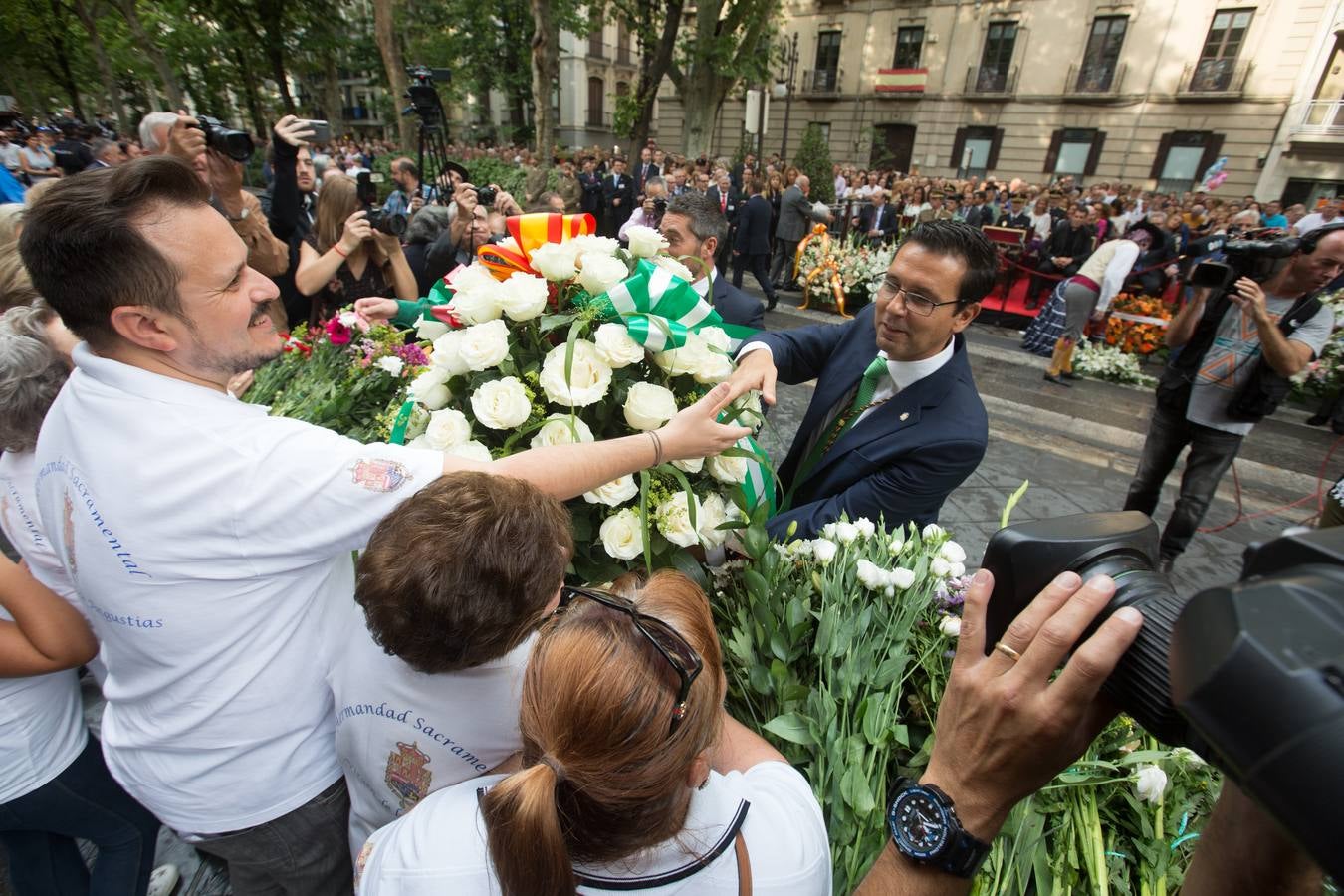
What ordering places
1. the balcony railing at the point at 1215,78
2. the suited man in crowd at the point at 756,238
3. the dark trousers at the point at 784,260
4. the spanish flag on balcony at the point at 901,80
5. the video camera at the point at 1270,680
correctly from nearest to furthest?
the video camera at the point at 1270,680 → the suited man in crowd at the point at 756,238 → the dark trousers at the point at 784,260 → the balcony railing at the point at 1215,78 → the spanish flag on balcony at the point at 901,80

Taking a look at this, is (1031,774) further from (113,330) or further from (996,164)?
(996,164)

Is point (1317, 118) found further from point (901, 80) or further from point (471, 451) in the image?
point (471, 451)

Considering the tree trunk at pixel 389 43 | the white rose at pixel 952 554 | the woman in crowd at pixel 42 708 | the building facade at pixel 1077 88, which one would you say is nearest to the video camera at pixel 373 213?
the woman in crowd at pixel 42 708

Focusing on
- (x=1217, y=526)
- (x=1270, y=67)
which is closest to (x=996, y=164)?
(x=1270, y=67)

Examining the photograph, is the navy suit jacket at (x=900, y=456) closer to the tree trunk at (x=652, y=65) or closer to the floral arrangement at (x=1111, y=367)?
the floral arrangement at (x=1111, y=367)

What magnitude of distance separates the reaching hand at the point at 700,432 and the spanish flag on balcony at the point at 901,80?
3255 centimetres

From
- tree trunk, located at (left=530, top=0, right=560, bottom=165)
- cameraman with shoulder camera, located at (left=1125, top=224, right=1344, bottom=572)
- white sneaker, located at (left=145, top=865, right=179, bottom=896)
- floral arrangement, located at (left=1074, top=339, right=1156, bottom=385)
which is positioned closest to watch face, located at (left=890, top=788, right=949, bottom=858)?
white sneaker, located at (left=145, top=865, right=179, bottom=896)

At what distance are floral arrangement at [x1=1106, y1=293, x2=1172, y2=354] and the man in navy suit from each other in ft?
25.9

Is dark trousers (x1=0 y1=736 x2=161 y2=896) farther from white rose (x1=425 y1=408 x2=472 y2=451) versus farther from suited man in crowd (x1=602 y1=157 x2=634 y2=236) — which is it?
suited man in crowd (x1=602 y1=157 x2=634 y2=236)

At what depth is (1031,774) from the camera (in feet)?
2.56

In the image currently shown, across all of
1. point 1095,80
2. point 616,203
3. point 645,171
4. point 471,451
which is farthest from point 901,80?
point 471,451

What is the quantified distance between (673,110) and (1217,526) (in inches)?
1377

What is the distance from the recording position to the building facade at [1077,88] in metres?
21.3

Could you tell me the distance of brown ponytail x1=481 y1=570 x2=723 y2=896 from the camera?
0.77 meters
